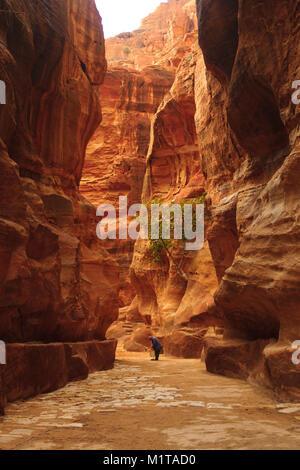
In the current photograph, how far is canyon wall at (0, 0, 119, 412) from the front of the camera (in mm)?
6621

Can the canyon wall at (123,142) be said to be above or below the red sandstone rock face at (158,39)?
below

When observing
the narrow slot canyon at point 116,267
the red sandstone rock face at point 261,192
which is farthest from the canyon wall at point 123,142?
the red sandstone rock face at point 261,192

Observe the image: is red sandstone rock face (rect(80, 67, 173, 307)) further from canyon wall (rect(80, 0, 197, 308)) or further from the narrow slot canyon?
the narrow slot canyon

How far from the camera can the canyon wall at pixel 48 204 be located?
6621 mm

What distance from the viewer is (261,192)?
350 inches

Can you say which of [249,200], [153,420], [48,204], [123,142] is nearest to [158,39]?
[123,142]

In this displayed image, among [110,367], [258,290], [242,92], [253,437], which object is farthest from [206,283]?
[253,437]

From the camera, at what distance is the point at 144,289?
93.5ft

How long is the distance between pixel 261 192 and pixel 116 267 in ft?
25.6

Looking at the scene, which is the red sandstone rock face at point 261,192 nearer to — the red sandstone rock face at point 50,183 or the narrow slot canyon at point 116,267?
the narrow slot canyon at point 116,267

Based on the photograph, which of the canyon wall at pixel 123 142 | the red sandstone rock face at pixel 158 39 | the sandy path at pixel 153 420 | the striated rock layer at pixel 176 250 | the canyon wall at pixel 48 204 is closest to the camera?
the sandy path at pixel 153 420

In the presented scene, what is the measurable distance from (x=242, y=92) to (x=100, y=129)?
33.2 m

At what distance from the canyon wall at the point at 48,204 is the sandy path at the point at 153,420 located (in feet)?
3.67
